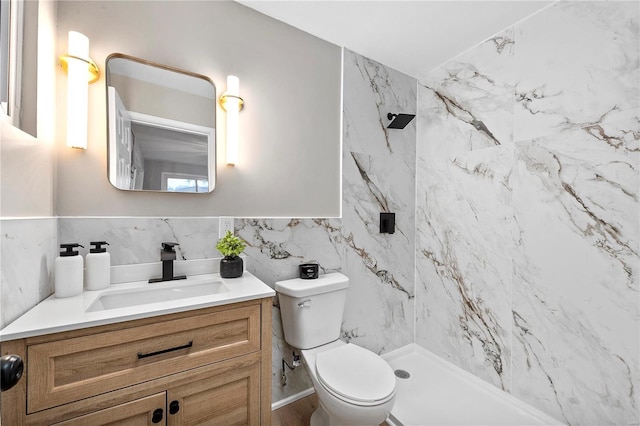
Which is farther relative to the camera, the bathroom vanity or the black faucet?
the black faucet

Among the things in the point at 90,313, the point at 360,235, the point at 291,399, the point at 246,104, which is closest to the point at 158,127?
the point at 246,104

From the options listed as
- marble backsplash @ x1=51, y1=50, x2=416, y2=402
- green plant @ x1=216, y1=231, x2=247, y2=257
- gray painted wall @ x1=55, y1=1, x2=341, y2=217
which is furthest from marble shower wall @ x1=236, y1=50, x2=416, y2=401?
green plant @ x1=216, y1=231, x2=247, y2=257

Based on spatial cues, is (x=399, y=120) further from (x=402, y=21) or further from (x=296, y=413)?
(x=296, y=413)

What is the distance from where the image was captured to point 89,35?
1.26 meters

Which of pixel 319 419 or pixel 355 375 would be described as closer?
pixel 355 375

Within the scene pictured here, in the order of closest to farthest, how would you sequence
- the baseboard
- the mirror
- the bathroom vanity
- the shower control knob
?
the shower control knob
the bathroom vanity
the mirror
the baseboard

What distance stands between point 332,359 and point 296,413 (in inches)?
20.6

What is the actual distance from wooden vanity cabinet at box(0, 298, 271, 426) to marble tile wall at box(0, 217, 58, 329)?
0.60 feet

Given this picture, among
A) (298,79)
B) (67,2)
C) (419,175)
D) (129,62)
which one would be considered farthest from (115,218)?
(419,175)

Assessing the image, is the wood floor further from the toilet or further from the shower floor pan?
the shower floor pan

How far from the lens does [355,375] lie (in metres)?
1.34

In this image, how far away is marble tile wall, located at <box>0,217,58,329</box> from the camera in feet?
2.77

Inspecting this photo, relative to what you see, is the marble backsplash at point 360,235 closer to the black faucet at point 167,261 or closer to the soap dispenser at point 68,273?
the black faucet at point 167,261

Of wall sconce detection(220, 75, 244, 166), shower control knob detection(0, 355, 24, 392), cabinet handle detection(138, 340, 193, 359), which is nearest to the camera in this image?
shower control knob detection(0, 355, 24, 392)
